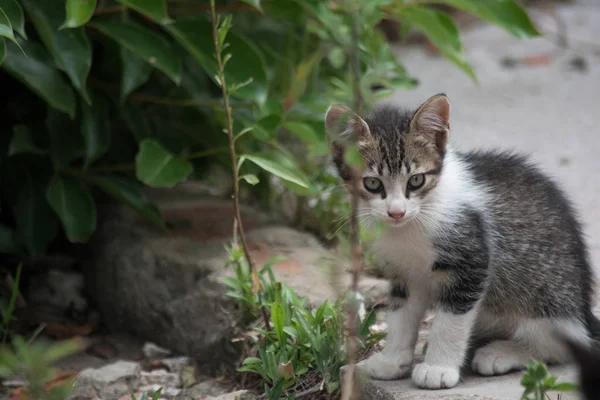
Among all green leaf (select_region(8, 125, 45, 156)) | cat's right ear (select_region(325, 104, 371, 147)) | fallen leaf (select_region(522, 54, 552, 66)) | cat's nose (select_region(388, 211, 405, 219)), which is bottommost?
green leaf (select_region(8, 125, 45, 156))

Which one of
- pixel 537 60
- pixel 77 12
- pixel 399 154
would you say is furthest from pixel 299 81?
pixel 537 60

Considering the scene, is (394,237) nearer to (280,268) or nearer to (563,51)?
(280,268)

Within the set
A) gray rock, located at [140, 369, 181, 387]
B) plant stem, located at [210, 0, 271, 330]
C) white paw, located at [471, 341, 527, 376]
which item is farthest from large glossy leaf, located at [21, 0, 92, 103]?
white paw, located at [471, 341, 527, 376]

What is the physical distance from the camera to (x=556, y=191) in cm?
361

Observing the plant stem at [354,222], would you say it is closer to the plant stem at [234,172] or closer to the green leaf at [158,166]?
the plant stem at [234,172]

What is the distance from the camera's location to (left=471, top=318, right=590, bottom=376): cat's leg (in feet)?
10.8

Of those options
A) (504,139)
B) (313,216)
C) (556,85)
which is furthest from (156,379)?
(556,85)

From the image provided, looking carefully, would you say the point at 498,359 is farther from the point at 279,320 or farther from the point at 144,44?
the point at 144,44

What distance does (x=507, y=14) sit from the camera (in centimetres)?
450

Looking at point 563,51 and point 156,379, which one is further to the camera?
point 563,51

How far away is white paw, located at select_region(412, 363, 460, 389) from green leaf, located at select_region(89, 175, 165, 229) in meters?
1.99

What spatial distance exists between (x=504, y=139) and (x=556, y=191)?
2.84 metres

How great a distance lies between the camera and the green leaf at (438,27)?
15.0 ft

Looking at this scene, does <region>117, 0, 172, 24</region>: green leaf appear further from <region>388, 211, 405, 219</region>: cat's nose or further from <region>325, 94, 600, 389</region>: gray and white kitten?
<region>388, 211, 405, 219</region>: cat's nose
